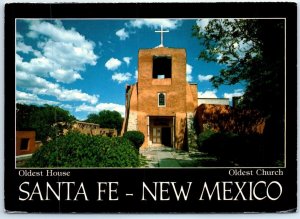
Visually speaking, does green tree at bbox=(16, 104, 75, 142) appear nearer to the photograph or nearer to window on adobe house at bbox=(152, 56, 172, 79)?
the photograph

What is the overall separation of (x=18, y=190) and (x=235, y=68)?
192 inches

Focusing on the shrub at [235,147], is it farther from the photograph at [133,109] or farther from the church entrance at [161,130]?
the church entrance at [161,130]

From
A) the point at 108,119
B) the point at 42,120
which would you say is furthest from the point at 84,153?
the point at 42,120

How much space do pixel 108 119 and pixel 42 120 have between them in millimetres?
1307

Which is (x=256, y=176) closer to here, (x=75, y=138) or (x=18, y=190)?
(x=75, y=138)

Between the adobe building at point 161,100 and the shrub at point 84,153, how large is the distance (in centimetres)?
81

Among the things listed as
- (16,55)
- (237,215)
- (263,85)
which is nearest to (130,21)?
(16,55)

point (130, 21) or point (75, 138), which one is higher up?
point (130, 21)

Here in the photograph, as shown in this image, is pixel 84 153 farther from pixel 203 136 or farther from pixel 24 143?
pixel 203 136

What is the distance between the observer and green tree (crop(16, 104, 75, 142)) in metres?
6.06

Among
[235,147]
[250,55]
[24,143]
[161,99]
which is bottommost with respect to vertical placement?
[235,147]

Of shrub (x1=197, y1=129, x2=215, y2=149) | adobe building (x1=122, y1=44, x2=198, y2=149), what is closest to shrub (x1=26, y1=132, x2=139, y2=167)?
adobe building (x1=122, y1=44, x2=198, y2=149)

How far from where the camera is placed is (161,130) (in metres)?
6.94

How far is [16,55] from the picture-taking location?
5.98 meters
